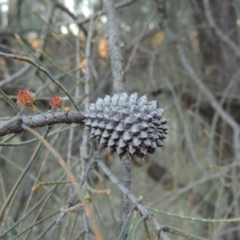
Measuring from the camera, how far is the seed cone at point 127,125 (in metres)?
0.66

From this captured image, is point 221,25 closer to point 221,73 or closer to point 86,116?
point 221,73

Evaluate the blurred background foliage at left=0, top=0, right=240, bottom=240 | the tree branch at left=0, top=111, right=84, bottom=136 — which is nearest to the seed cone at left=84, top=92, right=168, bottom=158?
the tree branch at left=0, top=111, right=84, bottom=136

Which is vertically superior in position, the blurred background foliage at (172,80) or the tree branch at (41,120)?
the blurred background foliage at (172,80)

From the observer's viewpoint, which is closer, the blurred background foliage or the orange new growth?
the orange new growth

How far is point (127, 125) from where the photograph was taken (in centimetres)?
67

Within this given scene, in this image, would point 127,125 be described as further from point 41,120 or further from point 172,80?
point 172,80

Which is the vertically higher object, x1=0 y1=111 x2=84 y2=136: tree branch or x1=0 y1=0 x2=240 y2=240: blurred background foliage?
x1=0 y1=0 x2=240 y2=240: blurred background foliage

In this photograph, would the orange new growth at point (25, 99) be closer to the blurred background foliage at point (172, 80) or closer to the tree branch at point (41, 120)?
the tree branch at point (41, 120)

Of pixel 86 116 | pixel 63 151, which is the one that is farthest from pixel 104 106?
pixel 63 151

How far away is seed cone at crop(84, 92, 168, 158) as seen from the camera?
659 millimetres

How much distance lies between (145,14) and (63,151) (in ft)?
3.42

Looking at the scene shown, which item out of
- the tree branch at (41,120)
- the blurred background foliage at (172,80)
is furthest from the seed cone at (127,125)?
the blurred background foliage at (172,80)

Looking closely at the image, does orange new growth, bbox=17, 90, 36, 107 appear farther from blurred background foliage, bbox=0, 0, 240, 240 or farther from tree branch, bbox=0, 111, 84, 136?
blurred background foliage, bbox=0, 0, 240, 240

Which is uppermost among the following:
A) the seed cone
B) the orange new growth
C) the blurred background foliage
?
the blurred background foliage
